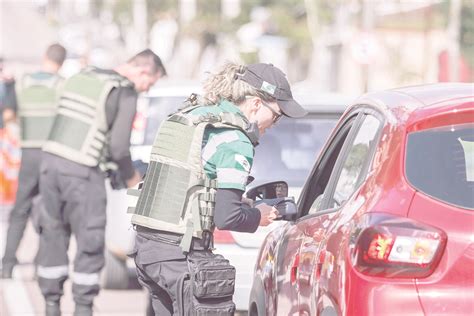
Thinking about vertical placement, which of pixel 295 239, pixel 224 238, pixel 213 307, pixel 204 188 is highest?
pixel 204 188

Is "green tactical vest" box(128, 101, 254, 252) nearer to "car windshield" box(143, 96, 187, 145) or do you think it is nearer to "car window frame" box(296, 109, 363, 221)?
"car window frame" box(296, 109, 363, 221)

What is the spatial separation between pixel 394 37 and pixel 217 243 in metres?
56.9

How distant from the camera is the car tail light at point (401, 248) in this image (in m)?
4.15

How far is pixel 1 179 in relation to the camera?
62.3 feet

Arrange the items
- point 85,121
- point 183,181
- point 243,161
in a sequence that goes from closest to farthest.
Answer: point 243,161
point 183,181
point 85,121

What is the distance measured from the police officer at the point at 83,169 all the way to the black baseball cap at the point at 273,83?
2.99 m

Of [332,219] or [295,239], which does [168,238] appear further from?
[332,219]

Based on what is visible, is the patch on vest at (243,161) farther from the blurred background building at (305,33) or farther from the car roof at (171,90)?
the blurred background building at (305,33)

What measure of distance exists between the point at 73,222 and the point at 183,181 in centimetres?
327

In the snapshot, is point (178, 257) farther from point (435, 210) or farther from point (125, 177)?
point (125, 177)

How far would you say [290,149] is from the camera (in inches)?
334

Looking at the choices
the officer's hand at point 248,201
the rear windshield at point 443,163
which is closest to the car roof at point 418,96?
the rear windshield at point 443,163

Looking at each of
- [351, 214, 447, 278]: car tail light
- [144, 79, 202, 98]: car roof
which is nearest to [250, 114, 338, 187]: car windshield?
[144, 79, 202, 98]: car roof

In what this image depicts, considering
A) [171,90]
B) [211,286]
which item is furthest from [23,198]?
[211,286]
